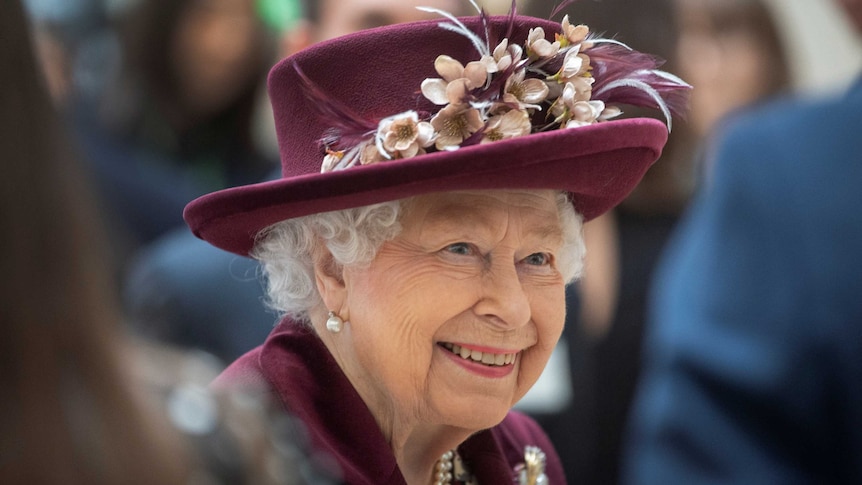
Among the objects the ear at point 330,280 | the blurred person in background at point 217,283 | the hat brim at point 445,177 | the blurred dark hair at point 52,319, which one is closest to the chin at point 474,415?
the ear at point 330,280

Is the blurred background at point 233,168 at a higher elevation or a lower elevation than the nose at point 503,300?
lower

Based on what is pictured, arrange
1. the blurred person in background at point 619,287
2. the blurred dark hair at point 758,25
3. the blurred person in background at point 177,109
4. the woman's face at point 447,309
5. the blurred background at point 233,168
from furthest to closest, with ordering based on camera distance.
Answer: the blurred dark hair at point 758,25 < the blurred person in background at point 177,109 < the blurred person in background at point 619,287 < the blurred background at point 233,168 < the woman's face at point 447,309

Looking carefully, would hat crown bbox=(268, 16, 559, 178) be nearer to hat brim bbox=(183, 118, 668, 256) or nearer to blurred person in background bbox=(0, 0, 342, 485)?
hat brim bbox=(183, 118, 668, 256)

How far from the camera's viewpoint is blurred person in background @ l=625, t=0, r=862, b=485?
2080 mm

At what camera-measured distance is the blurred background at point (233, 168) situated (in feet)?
8.84

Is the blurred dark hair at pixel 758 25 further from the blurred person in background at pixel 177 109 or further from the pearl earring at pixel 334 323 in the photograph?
the pearl earring at pixel 334 323

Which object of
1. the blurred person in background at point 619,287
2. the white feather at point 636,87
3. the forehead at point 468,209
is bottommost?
the blurred person in background at point 619,287

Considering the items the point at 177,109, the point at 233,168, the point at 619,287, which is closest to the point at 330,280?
the point at 233,168

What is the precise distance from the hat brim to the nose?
0.46ft

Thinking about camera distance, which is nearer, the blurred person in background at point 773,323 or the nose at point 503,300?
the nose at point 503,300

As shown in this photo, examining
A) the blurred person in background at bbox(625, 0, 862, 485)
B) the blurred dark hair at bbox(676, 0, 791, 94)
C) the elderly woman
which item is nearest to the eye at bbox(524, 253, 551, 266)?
the elderly woman

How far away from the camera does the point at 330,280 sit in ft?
5.85

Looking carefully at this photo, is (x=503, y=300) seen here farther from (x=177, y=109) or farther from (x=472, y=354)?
(x=177, y=109)

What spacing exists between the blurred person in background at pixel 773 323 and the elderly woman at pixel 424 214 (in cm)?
43
